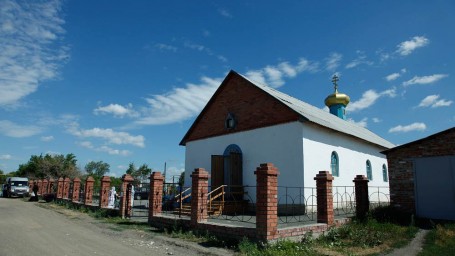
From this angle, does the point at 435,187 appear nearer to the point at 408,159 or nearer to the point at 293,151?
the point at 408,159

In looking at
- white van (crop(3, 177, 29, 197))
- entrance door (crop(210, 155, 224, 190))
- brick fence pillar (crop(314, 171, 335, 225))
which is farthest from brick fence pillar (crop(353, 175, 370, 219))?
white van (crop(3, 177, 29, 197))

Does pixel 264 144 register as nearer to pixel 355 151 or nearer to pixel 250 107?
pixel 250 107

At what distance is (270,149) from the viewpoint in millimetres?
14914

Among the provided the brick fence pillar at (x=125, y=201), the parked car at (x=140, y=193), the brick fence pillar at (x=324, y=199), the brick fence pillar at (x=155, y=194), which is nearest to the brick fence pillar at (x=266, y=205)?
the brick fence pillar at (x=324, y=199)

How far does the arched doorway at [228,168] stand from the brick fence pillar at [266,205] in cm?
744

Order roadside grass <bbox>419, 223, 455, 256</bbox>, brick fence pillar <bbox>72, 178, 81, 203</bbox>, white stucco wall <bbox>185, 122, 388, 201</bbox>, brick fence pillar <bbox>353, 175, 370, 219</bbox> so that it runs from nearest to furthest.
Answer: roadside grass <bbox>419, 223, 455, 256</bbox> → brick fence pillar <bbox>353, 175, 370, 219</bbox> → white stucco wall <bbox>185, 122, 388, 201</bbox> → brick fence pillar <bbox>72, 178, 81, 203</bbox>

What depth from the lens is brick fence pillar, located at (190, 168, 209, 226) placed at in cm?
999

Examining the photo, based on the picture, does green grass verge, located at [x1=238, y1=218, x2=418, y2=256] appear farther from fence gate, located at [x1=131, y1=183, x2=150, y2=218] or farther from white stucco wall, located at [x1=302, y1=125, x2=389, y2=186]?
fence gate, located at [x1=131, y1=183, x2=150, y2=218]

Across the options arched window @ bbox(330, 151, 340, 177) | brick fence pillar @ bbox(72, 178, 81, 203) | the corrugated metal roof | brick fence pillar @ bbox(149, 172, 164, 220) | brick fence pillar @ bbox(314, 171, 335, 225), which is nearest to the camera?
brick fence pillar @ bbox(314, 171, 335, 225)

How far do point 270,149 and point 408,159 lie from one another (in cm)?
536

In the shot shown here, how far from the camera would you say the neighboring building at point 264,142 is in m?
14.1

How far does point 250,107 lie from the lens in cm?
1616

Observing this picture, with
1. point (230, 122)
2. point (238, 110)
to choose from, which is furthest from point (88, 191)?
point (238, 110)

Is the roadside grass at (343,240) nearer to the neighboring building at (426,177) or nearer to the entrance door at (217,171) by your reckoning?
the neighboring building at (426,177)
